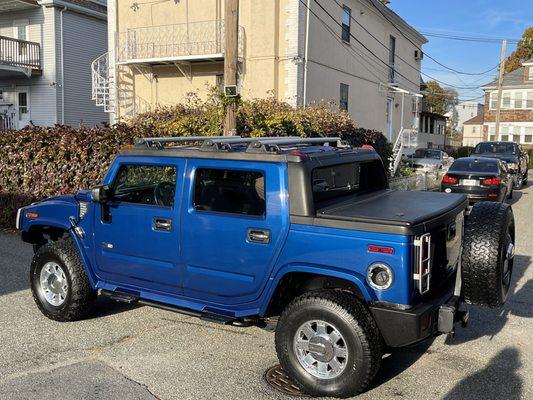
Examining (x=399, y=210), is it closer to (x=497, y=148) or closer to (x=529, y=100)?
(x=497, y=148)

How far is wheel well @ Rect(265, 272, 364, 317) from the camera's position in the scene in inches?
162

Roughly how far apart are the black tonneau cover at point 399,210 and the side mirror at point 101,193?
2109mm

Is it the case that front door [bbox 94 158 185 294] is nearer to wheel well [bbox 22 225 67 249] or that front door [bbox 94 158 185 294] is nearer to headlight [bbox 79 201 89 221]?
headlight [bbox 79 201 89 221]

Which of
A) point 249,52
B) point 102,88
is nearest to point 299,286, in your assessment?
point 249,52

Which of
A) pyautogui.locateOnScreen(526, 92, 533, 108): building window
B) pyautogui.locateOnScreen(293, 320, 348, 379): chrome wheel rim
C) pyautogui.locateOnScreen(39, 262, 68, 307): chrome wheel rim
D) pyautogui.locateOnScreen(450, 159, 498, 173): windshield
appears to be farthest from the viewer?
pyautogui.locateOnScreen(526, 92, 533, 108): building window

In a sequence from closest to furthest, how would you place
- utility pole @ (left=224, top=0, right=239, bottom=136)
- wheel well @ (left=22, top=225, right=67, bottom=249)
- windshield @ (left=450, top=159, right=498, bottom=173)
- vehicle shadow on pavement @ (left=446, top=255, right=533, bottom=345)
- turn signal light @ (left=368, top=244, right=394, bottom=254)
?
turn signal light @ (left=368, top=244, right=394, bottom=254), vehicle shadow on pavement @ (left=446, top=255, right=533, bottom=345), wheel well @ (left=22, top=225, right=67, bottom=249), utility pole @ (left=224, top=0, right=239, bottom=136), windshield @ (left=450, top=159, right=498, bottom=173)

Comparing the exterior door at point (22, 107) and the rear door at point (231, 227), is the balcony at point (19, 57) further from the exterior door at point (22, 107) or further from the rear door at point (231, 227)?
the rear door at point (231, 227)

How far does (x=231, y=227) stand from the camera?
4.38m

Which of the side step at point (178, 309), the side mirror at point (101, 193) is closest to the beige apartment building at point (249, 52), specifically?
the side mirror at point (101, 193)

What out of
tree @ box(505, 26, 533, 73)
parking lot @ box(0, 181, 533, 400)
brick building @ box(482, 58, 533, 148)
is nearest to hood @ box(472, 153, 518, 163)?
parking lot @ box(0, 181, 533, 400)

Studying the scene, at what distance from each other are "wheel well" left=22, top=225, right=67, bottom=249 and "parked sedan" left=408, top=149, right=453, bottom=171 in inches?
696

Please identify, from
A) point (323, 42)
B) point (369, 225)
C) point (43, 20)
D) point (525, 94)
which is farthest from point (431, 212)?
point (525, 94)

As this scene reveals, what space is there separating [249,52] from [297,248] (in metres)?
15.2

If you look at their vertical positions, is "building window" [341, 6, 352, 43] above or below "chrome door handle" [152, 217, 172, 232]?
above
